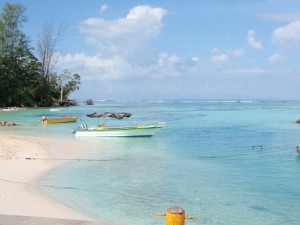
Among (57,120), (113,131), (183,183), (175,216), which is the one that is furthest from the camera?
(57,120)

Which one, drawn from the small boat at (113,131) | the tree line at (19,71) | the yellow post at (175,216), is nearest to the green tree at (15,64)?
the tree line at (19,71)

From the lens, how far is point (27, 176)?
12922 millimetres

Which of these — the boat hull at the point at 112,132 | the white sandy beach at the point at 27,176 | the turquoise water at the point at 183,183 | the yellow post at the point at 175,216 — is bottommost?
the turquoise water at the point at 183,183

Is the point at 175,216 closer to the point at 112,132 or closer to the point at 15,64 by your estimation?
the point at 112,132

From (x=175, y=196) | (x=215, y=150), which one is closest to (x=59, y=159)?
(x=175, y=196)

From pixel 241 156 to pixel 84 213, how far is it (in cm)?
1182

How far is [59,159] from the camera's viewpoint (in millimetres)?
16875

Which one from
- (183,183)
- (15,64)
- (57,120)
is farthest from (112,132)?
(15,64)

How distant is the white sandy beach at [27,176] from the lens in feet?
29.5

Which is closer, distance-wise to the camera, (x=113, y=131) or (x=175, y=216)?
(x=175, y=216)

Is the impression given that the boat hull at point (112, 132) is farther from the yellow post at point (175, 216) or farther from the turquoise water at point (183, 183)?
the yellow post at point (175, 216)

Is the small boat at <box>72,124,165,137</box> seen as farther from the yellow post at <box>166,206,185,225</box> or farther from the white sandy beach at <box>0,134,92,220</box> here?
the yellow post at <box>166,206,185,225</box>

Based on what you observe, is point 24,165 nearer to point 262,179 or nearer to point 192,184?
point 192,184

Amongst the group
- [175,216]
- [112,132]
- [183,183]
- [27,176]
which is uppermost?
[175,216]
